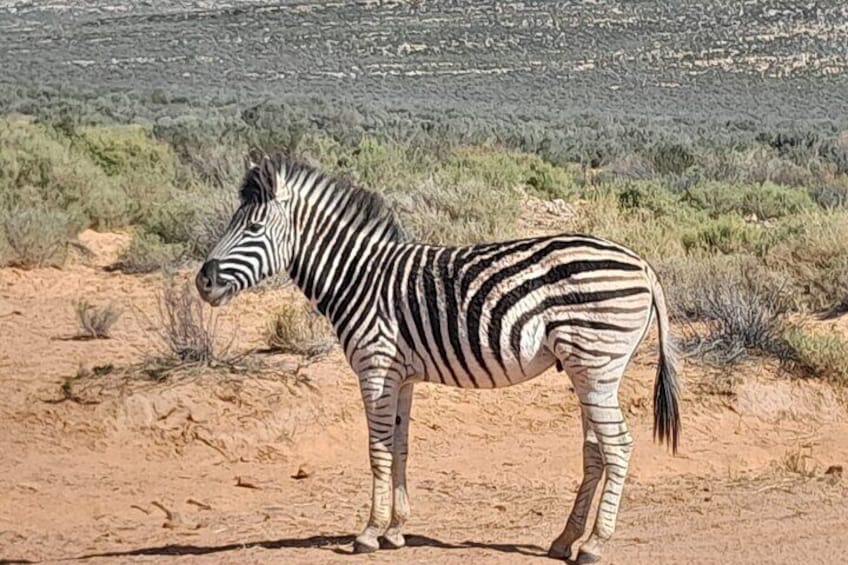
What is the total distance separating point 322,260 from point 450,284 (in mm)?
780

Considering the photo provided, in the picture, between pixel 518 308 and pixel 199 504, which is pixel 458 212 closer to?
pixel 199 504

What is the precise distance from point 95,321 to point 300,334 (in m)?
1.97

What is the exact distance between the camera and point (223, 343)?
40.9ft

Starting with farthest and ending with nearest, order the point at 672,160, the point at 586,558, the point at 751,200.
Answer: the point at 672,160
the point at 751,200
the point at 586,558

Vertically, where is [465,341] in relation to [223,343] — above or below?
above

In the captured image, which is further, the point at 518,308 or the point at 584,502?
the point at 584,502

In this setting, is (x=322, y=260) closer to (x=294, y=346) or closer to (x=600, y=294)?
(x=600, y=294)

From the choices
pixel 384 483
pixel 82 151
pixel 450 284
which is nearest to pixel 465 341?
pixel 450 284

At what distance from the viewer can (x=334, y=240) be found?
26.1 ft

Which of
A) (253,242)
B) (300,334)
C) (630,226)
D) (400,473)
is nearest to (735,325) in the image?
(300,334)

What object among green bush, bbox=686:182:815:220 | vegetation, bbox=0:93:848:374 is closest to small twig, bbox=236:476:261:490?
vegetation, bbox=0:93:848:374

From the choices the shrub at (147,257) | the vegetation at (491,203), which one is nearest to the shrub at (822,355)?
the vegetation at (491,203)

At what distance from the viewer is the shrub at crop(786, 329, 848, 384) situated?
467 inches

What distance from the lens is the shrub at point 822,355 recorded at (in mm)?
11852
